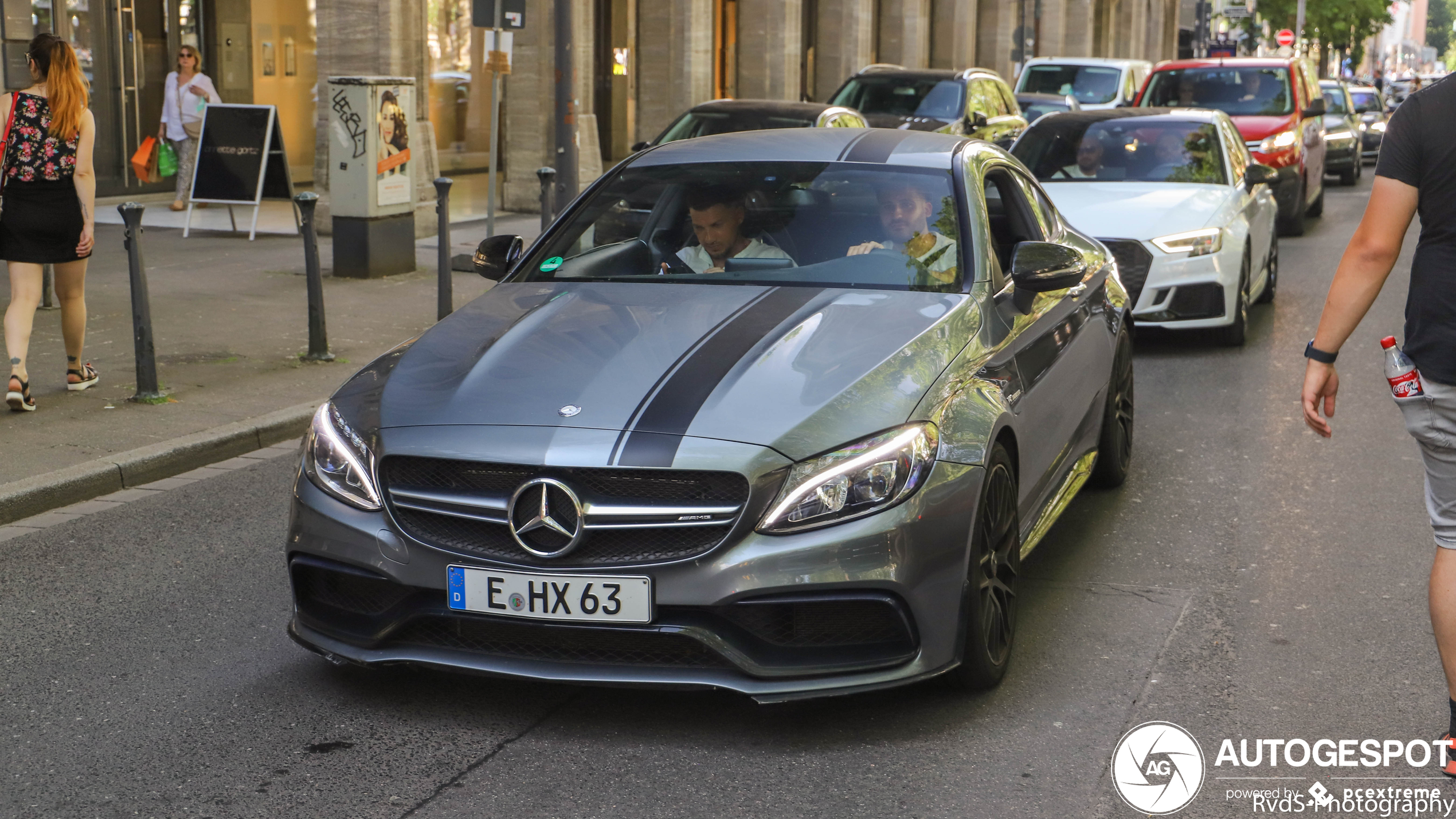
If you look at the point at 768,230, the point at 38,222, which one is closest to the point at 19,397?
the point at 38,222

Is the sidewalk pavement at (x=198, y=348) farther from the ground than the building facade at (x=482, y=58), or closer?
closer

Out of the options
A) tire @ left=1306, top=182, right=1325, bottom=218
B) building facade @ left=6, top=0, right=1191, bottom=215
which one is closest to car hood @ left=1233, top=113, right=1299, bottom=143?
tire @ left=1306, top=182, right=1325, bottom=218

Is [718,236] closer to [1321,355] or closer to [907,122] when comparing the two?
[1321,355]

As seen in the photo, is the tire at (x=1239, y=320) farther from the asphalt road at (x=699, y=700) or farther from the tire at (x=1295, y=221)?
the tire at (x=1295, y=221)

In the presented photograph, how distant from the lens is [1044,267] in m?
5.21

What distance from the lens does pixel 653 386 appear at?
429 cm

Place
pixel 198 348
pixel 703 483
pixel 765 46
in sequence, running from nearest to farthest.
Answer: pixel 703 483
pixel 198 348
pixel 765 46

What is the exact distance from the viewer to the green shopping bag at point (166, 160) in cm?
1723

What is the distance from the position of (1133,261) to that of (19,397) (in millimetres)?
6383

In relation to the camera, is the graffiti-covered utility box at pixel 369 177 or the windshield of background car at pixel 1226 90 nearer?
the graffiti-covered utility box at pixel 369 177

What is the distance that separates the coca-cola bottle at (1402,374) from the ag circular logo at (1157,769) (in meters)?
1.00

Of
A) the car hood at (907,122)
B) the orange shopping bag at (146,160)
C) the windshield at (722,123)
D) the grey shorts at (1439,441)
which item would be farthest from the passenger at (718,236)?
the orange shopping bag at (146,160)

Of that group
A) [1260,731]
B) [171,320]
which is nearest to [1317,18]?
[171,320]

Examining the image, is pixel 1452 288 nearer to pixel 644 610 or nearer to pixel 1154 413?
pixel 644 610
